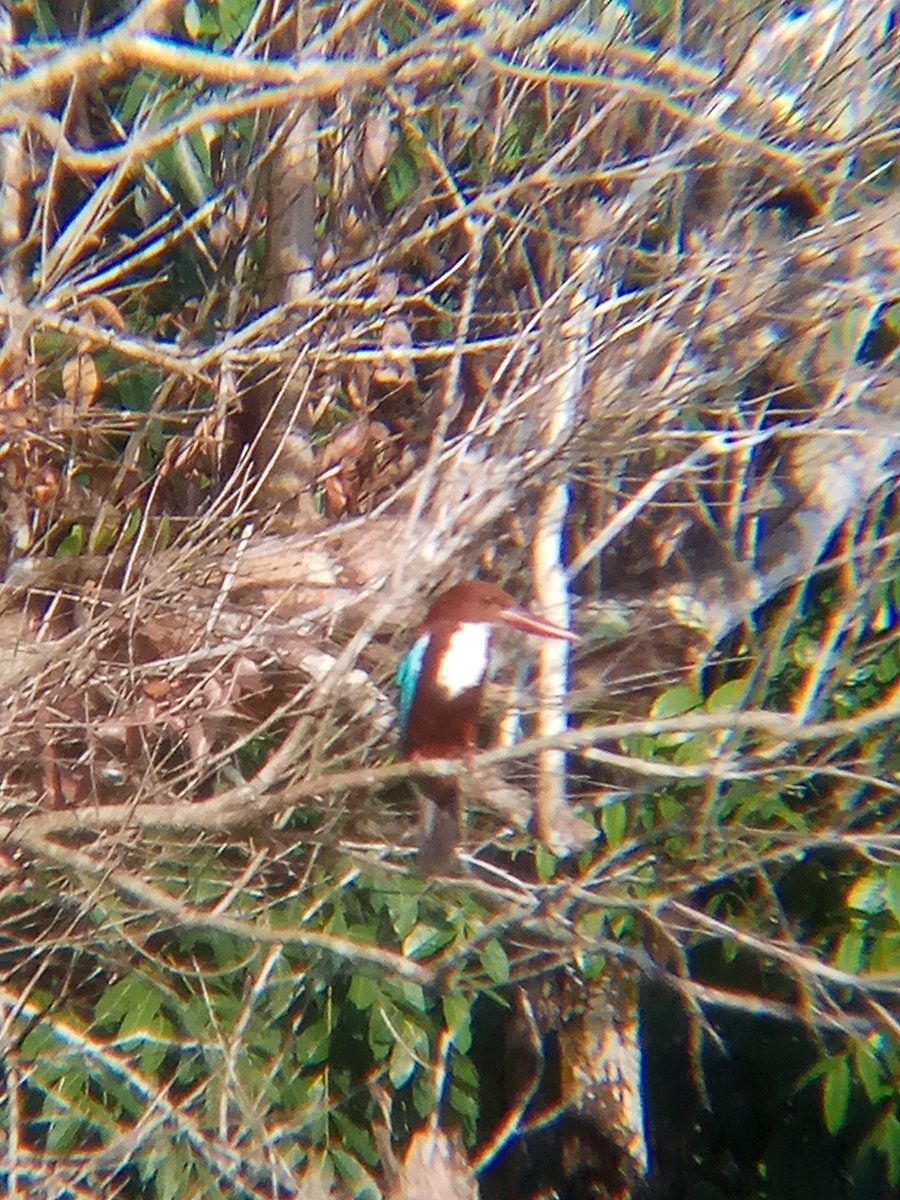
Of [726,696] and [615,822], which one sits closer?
[726,696]

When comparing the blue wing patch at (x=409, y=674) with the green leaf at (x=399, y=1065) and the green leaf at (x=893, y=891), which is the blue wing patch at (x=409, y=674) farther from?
the green leaf at (x=893, y=891)

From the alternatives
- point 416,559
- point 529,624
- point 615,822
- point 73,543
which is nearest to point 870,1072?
point 615,822

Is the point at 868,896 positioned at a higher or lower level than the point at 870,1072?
higher

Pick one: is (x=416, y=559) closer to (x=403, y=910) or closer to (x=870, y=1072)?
(x=403, y=910)

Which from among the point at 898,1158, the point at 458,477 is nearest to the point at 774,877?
the point at 898,1158

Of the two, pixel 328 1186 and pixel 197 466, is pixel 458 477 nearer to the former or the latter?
pixel 197 466

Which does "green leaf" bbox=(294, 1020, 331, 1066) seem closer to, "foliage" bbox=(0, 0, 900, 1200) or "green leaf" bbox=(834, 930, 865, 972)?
"foliage" bbox=(0, 0, 900, 1200)
